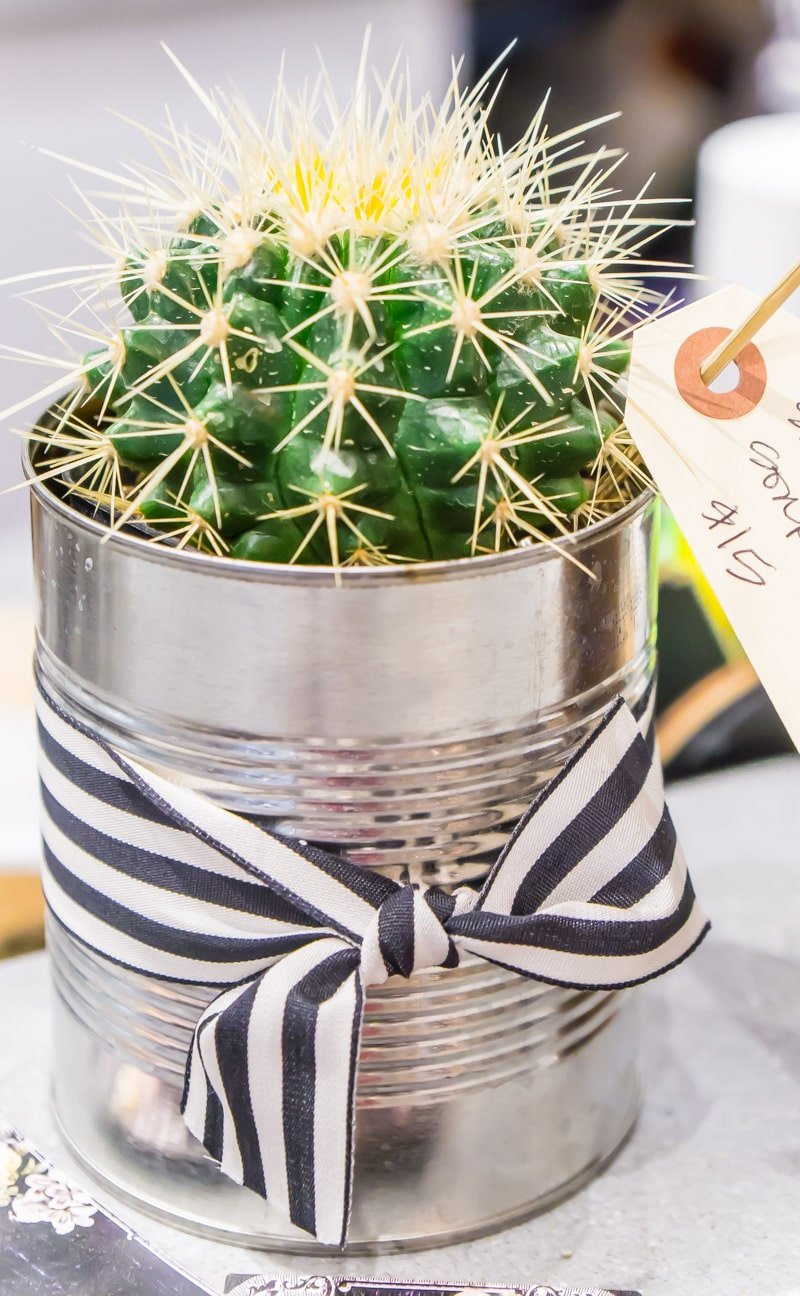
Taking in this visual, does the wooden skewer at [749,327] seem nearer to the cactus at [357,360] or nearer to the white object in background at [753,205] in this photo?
the cactus at [357,360]

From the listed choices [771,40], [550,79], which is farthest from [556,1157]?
[771,40]

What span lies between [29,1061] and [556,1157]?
10.1 inches

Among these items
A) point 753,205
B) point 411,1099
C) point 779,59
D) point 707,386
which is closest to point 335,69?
point 779,59

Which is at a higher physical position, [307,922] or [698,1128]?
[307,922]

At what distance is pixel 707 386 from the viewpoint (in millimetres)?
539

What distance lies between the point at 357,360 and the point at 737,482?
153mm

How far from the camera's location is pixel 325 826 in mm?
508

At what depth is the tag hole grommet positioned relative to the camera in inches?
21.0

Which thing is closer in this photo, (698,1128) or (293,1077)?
(293,1077)

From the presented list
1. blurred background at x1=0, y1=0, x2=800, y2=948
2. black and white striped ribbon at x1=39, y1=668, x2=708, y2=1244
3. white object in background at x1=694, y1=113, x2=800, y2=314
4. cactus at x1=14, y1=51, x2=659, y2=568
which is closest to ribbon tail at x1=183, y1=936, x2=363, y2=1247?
black and white striped ribbon at x1=39, y1=668, x2=708, y2=1244

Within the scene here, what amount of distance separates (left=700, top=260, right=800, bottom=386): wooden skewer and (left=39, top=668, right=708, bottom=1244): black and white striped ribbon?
13 centimetres

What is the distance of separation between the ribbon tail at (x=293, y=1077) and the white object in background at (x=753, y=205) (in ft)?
1.95

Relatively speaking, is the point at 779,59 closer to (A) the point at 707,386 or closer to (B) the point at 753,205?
(B) the point at 753,205

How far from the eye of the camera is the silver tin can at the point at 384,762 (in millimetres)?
492
